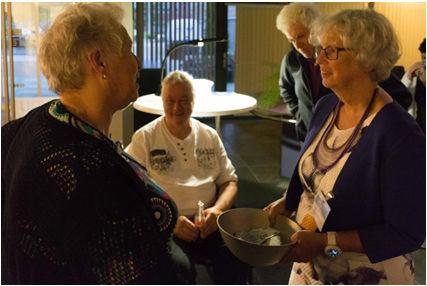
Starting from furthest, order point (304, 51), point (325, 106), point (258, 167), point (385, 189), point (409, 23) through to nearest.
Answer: point (409, 23)
point (258, 167)
point (304, 51)
point (325, 106)
point (385, 189)

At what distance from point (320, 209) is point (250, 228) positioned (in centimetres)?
31

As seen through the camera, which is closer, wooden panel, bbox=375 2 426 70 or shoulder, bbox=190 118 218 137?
shoulder, bbox=190 118 218 137

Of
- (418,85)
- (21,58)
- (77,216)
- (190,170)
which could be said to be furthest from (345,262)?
(418,85)

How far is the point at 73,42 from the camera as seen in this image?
1013 millimetres

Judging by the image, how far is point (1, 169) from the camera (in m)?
1.08

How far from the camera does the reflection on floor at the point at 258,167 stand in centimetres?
287

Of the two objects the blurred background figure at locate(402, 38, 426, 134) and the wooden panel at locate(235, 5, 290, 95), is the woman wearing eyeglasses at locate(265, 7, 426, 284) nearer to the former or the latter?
the blurred background figure at locate(402, 38, 426, 134)

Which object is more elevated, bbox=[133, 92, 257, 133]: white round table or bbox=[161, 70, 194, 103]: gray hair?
bbox=[161, 70, 194, 103]: gray hair

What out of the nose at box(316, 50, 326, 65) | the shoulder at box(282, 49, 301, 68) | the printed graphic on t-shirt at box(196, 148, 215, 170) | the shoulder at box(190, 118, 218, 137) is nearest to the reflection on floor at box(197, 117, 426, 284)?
the printed graphic on t-shirt at box(196, 148, 215, 170)

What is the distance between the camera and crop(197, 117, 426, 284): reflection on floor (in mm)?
2873

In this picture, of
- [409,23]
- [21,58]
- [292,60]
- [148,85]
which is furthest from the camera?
[409,23]

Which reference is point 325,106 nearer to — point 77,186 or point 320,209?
point 320,209

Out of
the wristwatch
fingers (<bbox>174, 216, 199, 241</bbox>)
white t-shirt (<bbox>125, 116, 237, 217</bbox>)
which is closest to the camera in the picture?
the wristwatch

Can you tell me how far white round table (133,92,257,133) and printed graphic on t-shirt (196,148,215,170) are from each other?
0.48 m
